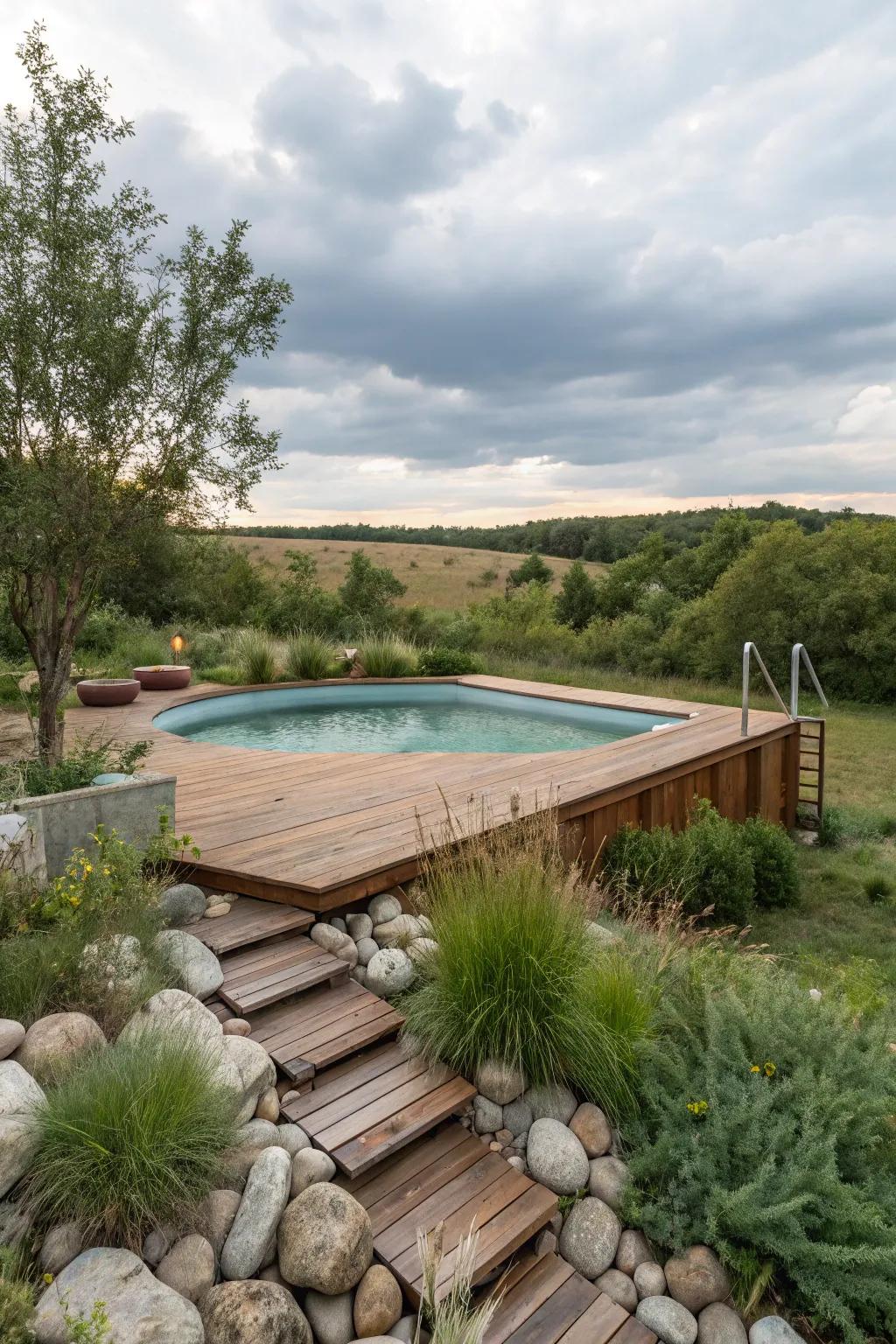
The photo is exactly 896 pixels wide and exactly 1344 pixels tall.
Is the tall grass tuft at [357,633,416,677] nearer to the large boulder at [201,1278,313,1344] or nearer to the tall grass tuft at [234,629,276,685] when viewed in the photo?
the tall grass tuft at [234,629,276,685]

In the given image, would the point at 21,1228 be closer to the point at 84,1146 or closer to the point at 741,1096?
the point at 84,1146

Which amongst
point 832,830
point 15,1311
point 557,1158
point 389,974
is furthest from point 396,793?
point 832,830

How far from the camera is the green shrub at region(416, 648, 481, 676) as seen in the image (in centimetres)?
1015

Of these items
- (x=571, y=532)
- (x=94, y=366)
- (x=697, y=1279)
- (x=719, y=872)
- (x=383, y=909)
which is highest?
(x=94, y=366)

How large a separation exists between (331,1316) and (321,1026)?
0.84m

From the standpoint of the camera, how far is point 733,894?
4.48m

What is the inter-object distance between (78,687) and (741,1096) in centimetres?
725

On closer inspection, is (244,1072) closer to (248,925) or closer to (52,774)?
(248,925)

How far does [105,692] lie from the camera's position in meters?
7.73

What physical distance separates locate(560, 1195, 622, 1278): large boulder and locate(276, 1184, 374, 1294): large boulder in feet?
1.81

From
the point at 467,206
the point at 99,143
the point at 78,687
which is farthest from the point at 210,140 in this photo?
the point at 78,687

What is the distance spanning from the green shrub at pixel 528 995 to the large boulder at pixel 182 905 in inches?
37.5

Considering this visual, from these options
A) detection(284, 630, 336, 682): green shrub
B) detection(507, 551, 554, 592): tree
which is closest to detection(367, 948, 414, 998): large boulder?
detection(284, 630, 336, 682): green shrub

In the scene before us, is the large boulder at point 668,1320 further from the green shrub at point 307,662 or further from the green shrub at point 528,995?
the green shrub at point 307,662
